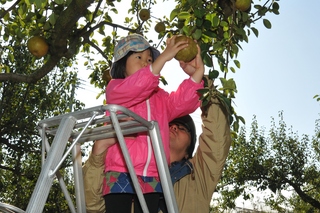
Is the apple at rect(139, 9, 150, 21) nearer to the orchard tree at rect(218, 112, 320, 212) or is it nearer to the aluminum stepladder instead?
the aluminum stepladder

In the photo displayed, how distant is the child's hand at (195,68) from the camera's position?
2.19 m

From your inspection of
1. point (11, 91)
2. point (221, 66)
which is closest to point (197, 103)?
point (221, 66)

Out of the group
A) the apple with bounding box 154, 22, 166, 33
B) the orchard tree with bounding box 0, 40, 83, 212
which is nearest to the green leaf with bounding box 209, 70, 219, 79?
the apple with bounding box 154, 22, 166, 33

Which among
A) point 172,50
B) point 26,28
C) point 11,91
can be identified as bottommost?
point 172,50

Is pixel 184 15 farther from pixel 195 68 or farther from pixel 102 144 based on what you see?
pixel 102 144

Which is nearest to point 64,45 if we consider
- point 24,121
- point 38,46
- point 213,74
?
point 38,46

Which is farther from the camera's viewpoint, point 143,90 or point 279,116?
point 279,116

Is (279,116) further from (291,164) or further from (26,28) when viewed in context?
(26,28)

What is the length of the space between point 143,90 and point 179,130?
1.05 meters

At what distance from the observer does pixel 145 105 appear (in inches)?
87.8

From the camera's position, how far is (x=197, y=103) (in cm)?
238

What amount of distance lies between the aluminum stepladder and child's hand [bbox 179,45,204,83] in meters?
0.58

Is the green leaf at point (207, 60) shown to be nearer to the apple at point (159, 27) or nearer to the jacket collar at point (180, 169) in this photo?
the jacket collar at point (180, 169)

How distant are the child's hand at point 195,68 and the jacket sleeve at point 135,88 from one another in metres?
0.23
